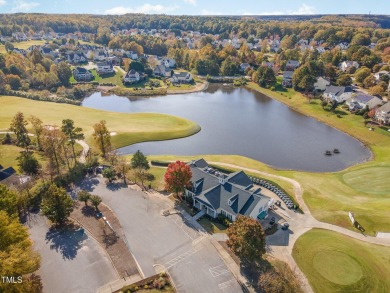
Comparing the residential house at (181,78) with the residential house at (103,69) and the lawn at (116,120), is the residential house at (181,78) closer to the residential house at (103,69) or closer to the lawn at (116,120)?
the residential house at (103,69)

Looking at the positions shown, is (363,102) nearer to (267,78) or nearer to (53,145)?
(267,78)

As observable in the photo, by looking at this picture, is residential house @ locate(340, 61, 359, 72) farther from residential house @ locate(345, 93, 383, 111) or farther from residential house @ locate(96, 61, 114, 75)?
residential house @ locate(96, 61, 114, 75)

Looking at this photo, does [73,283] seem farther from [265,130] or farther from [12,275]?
[265,130]

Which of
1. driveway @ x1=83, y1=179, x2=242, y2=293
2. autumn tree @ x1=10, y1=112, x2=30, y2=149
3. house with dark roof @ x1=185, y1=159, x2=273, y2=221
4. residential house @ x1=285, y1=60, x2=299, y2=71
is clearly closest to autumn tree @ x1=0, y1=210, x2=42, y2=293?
driveway @ x1=83, y1=179, x2=242, y2=293

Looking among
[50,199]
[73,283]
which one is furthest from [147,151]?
[73,283]

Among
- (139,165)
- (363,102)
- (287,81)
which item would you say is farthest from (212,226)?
(287,81)
